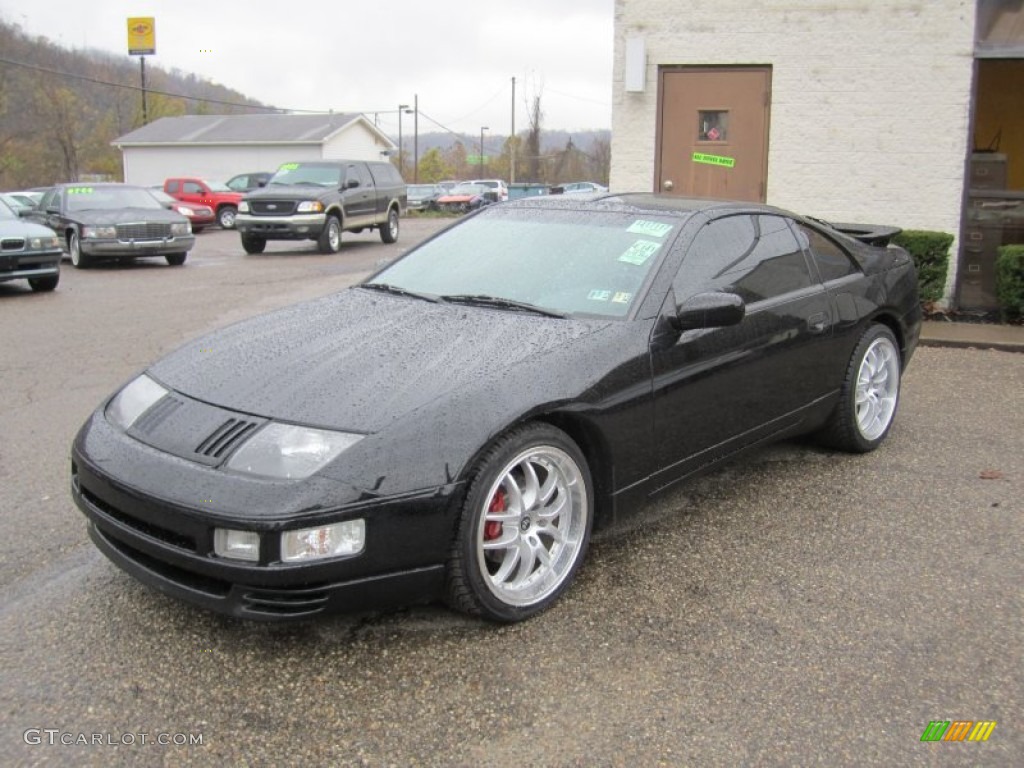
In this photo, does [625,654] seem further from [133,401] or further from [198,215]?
[198,215]

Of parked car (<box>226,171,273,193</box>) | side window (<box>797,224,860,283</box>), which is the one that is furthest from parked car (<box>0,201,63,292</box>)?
parked car (<box>226,171,273,193</box>)

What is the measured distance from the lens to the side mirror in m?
3.60

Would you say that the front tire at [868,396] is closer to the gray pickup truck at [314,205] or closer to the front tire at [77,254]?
the front tire at [77,254]

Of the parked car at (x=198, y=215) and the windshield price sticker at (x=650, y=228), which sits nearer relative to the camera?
the windshield price sticker at (x=650, y=228)

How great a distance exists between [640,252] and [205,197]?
26.2m

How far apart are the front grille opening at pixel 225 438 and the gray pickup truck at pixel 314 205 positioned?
15.3 metres

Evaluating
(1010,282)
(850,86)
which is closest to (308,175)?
(850,86)

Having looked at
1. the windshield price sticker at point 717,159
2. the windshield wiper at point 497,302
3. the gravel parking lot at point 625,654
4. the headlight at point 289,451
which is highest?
the windshield price sticker at point 717,159

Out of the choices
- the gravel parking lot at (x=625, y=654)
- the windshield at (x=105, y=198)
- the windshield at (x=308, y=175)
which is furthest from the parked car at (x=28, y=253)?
the gravel parking lot at (x=625, y=654)

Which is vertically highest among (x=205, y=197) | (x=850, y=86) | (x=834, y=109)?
(x=850, y=86)

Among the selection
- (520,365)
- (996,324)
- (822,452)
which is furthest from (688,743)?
(996,324)

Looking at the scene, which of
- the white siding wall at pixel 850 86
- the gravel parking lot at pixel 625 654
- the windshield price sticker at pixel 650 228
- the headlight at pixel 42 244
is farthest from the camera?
the headlight at pixel 42 244

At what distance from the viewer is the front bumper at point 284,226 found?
58.0 feet

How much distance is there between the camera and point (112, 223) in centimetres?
1543
